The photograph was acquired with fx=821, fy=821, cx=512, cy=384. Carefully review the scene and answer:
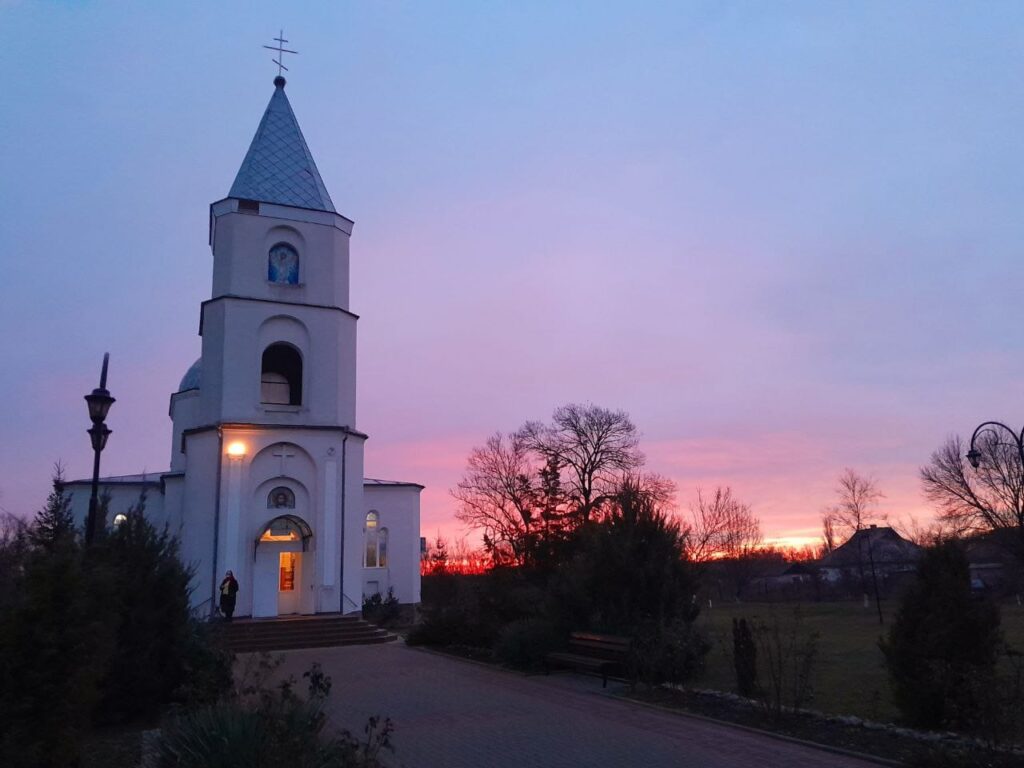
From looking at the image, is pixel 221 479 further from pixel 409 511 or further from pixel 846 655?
pixel 846 655

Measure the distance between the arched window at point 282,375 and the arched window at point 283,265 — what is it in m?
2.39

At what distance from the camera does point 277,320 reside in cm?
2862

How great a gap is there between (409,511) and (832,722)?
26625mm

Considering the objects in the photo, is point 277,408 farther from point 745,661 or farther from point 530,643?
point 745,661

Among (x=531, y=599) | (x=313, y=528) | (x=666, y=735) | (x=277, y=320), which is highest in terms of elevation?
(x=277, y=320)

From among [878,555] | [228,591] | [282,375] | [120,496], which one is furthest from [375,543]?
[878,555]

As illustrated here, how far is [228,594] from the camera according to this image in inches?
959

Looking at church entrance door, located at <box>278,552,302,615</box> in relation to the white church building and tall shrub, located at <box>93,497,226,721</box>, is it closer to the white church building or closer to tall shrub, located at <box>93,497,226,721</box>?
the white church building

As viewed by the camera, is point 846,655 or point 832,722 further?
point 846,655

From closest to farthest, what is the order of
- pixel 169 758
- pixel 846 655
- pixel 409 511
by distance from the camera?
pixel 169 758, pixel 846 655, pixel 409 511

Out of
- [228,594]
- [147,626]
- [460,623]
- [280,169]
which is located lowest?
[460,623]

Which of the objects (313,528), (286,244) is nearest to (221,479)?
(313,528)

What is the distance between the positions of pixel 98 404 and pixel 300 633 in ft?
40.0

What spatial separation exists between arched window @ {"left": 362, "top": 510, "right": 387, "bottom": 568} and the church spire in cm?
1318
